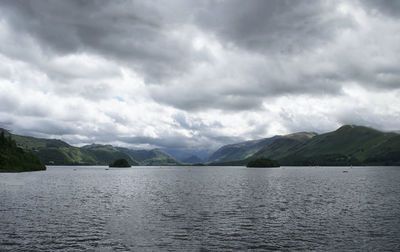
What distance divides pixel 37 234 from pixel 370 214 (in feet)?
216

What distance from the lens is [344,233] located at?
4544cm

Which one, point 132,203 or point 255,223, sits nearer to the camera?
point 255,223

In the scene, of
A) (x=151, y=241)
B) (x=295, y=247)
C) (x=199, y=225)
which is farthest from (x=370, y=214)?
(x=151, y=241)

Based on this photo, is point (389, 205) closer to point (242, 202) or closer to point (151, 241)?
point (242, 202)

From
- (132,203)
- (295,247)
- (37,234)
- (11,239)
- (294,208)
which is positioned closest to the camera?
(295,247)

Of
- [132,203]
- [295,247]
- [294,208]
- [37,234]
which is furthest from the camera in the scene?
[132,203]

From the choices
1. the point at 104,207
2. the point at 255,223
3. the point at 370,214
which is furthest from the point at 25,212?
the point at 370,214

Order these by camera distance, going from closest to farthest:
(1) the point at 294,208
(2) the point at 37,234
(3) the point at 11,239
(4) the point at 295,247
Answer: (4) the point at 295,247
(3) the point at 11,239
(2) the point at 37,234
(1) the point at 294,208

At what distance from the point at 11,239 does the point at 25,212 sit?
24424 millimetres

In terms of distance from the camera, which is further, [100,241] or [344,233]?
[344,233]

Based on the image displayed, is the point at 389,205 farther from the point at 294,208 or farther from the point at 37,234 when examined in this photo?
the point at 37,234

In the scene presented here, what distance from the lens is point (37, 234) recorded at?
44.2 meters

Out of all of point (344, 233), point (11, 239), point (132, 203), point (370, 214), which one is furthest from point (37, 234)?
point (370, 214)

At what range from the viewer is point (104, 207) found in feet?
236
